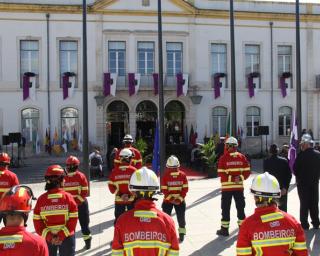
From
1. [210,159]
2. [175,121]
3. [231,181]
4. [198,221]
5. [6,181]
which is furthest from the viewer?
[175,121]

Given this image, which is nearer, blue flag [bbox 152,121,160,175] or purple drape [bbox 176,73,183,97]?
blue flag [bbox 152,121,160,175]

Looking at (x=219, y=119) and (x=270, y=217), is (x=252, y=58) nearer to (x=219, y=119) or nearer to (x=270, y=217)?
(x=219, y=119)

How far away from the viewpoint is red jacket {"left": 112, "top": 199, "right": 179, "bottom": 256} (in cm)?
402

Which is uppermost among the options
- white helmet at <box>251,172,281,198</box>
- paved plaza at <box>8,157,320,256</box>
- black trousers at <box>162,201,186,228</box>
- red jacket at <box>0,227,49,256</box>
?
white helmet at <box>251,172,281,198</box>

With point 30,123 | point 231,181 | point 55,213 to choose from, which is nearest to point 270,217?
point 55,213

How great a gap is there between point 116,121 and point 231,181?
64.6 feet

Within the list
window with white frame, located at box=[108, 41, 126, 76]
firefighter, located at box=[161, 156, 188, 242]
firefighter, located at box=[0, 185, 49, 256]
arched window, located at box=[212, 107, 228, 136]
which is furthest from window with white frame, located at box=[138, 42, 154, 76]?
firefighter, located at box=[0, 185, 49, 256]

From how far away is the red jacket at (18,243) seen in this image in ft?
11.3

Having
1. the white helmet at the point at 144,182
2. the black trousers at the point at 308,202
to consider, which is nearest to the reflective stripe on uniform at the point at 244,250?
the white helmet at the point at 144,182

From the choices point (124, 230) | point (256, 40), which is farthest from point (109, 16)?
point (124, 230)

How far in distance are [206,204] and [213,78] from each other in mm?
17659

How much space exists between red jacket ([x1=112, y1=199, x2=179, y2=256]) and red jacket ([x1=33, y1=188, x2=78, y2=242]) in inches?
66.8

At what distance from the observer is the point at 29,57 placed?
26531 mm

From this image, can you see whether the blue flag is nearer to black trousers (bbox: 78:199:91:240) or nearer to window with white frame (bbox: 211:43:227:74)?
black trousers (bbox: 78:199:91:240)
